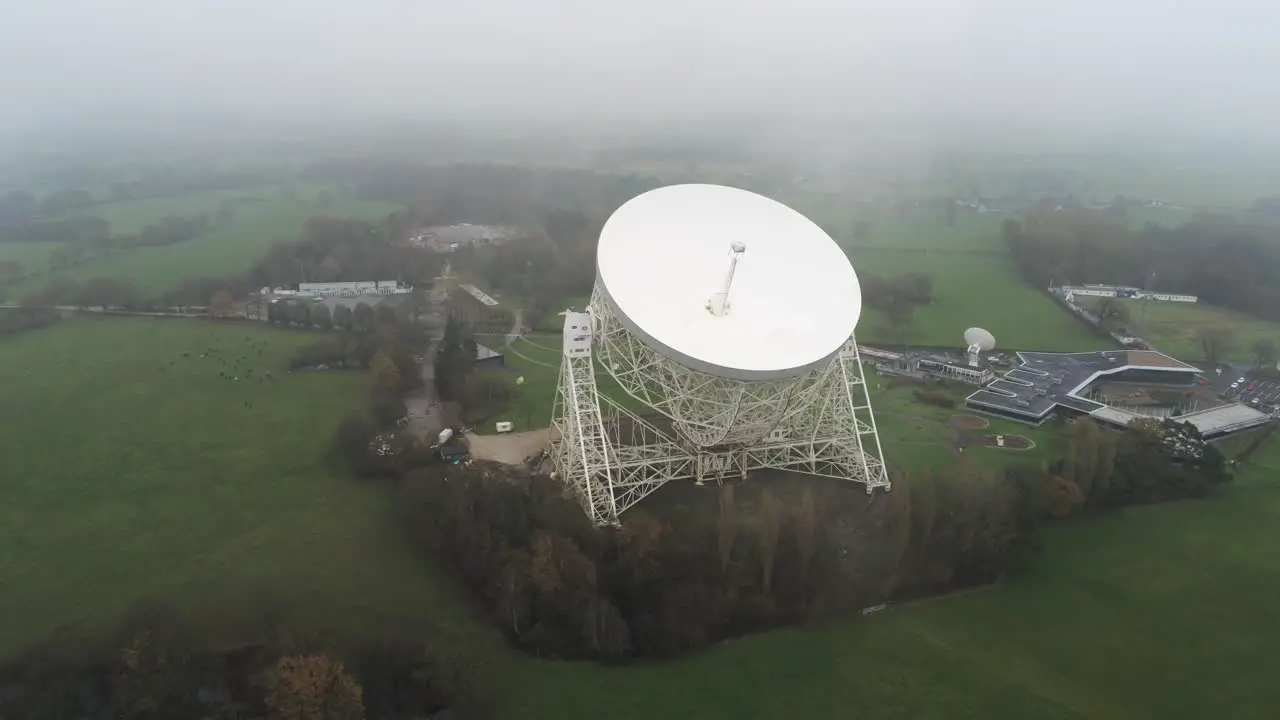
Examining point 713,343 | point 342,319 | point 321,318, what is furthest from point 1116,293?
point 321,318

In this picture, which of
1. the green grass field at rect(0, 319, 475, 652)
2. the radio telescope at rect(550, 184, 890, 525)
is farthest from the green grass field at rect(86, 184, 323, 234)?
the radio telescope at rect(550, 184, 890, 525)

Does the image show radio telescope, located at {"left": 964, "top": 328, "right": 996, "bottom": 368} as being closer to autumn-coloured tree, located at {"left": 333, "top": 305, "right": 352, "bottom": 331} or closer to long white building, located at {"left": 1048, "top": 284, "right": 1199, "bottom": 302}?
long white building, located at {"left": 1048, "top": 284, "right": 1199, "bottom": 302}

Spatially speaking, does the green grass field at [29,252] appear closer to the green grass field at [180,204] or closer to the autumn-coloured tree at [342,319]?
the green grass field at [180,204]

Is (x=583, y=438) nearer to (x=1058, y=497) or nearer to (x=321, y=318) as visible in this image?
(x=1058, y=497)

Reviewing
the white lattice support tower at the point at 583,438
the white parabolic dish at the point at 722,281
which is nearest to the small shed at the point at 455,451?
the white lattice support tower at the point at 583,438

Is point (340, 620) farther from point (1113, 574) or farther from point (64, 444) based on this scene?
point (1113, 574)
